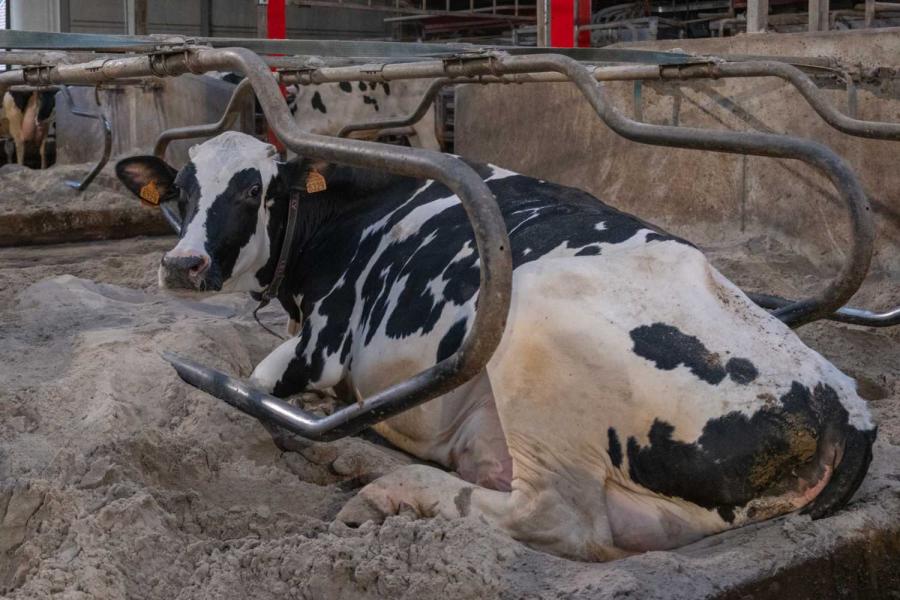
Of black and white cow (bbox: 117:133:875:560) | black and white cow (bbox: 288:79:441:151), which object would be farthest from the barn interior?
black and white cow (bbox: 288:79:441:151)

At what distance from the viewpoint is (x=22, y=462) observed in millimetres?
3104

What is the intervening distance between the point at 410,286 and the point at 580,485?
1047 millimetres

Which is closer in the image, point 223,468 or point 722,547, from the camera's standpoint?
point 722,547

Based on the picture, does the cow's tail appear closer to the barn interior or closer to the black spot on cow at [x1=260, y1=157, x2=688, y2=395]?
the barn interior

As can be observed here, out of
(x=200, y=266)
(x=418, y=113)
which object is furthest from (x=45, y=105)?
(x=200, y=266)

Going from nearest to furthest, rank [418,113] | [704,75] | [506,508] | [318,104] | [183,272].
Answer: [506,508]
[183,272]
[704,75]
[418,113]
[318,104]

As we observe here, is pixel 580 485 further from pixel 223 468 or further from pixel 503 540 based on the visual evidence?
pixel 223 468

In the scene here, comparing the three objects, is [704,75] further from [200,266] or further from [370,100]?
[370,100]

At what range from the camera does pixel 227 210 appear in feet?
13.2

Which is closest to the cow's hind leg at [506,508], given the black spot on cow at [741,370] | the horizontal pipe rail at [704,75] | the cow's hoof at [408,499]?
the cow's hoof at [408,499]

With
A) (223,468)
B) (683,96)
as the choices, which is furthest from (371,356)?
(683,96)

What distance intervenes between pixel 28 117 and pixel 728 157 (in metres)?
8.24

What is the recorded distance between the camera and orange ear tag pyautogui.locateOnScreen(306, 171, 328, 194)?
4023 millimetres

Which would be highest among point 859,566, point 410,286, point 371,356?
point 410,286
